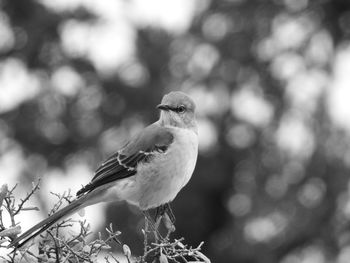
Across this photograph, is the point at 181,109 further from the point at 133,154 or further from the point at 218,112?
the point at 218,112

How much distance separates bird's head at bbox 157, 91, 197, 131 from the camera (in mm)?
6074

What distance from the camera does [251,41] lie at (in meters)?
11.7

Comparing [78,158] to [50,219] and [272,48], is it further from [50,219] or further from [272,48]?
[50,219]

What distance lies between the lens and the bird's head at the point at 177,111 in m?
6.07

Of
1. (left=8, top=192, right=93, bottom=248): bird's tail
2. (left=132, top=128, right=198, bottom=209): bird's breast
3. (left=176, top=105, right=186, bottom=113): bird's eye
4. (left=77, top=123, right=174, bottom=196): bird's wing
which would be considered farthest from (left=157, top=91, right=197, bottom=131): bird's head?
(left=8, top=192, right=93, bottom=248): bird's tail

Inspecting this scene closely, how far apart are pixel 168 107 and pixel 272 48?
597cm

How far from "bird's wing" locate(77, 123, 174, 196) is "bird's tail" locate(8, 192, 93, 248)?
15.3 inches

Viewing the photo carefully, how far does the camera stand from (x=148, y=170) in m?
5.59

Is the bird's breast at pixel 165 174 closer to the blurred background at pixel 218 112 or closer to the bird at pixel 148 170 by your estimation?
the bird at pixel 148 170

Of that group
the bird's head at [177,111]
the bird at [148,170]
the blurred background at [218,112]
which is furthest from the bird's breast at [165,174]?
the blurred background at [218,112]

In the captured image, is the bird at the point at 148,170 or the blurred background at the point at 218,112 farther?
the blurred background at the point at 218,112

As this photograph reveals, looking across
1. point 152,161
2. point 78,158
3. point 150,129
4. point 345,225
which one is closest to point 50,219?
point 152,161

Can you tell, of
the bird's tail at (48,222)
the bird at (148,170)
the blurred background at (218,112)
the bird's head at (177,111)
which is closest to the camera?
the bird's tail at (48,222)

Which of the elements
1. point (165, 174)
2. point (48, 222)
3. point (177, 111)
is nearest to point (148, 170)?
point (165, 174)
